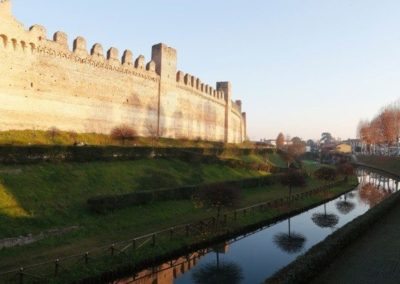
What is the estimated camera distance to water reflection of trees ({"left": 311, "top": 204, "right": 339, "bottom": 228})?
79.3ft

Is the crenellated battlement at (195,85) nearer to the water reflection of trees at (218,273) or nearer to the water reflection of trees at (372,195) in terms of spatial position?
the water reflection of trees at (372,195)

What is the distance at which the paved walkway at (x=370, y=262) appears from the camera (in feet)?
40.9

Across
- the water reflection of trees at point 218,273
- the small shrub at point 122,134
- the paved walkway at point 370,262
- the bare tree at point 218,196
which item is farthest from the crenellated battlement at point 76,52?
the paved walkway at point 370,262

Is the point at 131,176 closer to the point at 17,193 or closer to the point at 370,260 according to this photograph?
the point at 17,193

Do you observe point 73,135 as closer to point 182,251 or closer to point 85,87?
point 85,87

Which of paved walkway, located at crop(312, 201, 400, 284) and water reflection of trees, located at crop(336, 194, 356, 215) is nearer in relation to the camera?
paved walkway, located at crop(312, 201, 400, 284)

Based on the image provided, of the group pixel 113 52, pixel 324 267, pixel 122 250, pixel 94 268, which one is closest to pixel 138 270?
pixel 122 250

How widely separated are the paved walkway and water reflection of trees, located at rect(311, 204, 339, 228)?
4706 millimetres

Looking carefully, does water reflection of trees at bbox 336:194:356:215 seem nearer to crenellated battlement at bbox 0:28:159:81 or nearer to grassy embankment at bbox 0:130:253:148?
grassy embankment at bbox 0:130:253:148

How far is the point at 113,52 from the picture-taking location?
36.2 meters

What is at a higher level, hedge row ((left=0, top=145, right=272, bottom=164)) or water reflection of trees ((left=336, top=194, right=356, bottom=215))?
hedge row ((left=0, top=145, right=272, bottom=164))

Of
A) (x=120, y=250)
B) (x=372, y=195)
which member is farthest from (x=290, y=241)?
(x=372, y=195)

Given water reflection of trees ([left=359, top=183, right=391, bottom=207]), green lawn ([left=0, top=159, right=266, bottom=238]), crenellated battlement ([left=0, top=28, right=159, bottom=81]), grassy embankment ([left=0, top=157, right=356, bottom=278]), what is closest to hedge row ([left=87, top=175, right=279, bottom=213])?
grassy embankment ([left=0, top=157, right=356, bottom=278])

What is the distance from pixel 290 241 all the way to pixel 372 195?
2082cm
